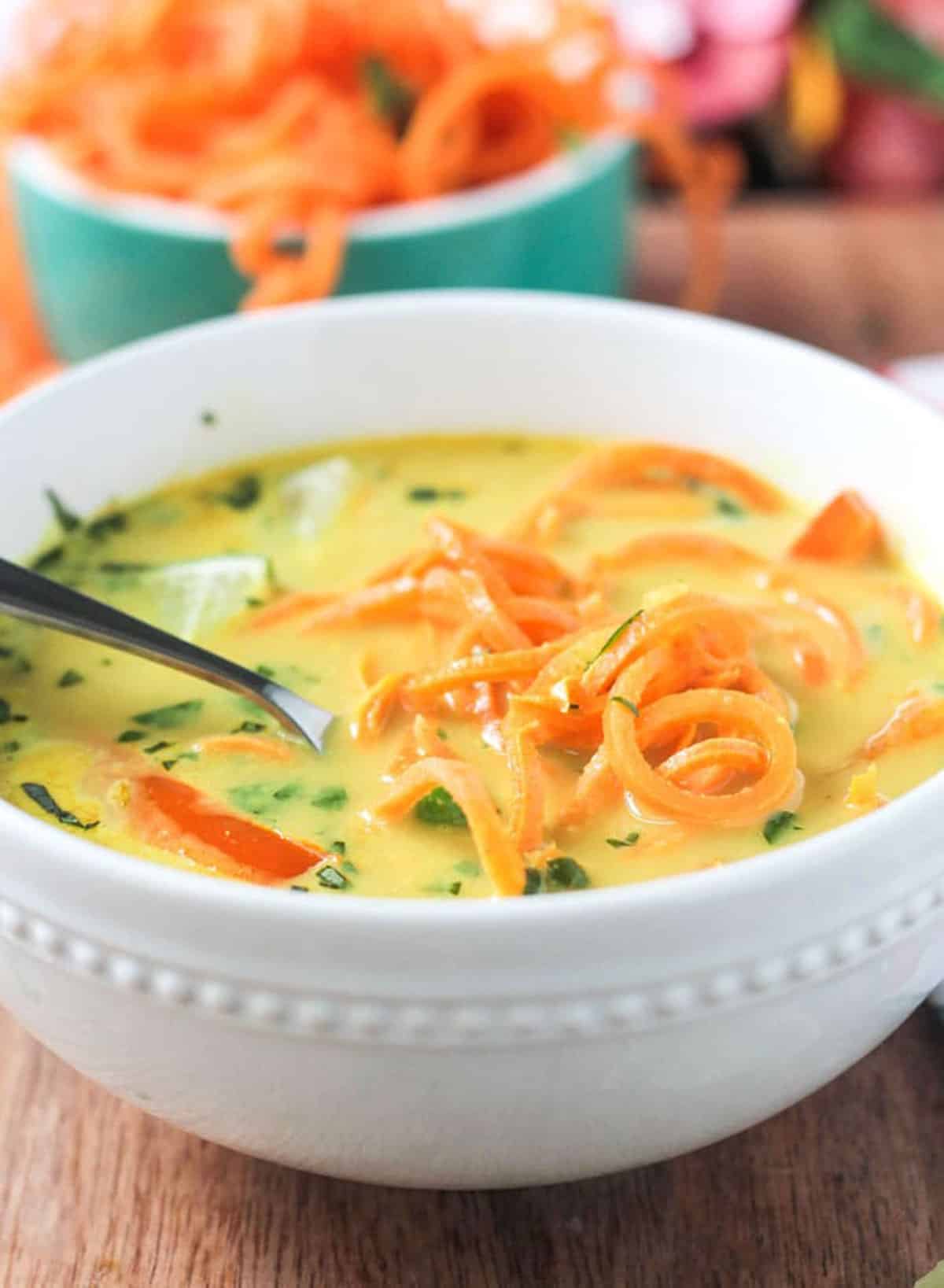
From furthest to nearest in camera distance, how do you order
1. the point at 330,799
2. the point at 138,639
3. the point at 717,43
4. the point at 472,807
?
1. the point at 717,43
2. the point at 138,639
3. the point at 330,799
4. the point at 472,807

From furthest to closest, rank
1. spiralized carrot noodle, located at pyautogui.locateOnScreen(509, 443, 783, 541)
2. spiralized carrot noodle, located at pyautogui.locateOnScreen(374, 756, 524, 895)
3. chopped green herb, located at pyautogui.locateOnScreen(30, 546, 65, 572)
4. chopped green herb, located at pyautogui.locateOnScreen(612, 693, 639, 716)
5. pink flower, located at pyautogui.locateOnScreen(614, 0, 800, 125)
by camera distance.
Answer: pink flower, located at pyautogui.locateOnScreen(614, 0, 800, 125) < spiralized carrot noodle, located at pyautogui.locateOnScreen(509, 443, 783, 541) < chopped green herb, located at pyautogui.locateOnScreen(30, 546, 65, 572) < chopped green herb, located at pyautogui.locateOnScreen(612, 693, 639, 716) < spiralized carrot noodle, located at pyautogui.locateOnScreen(374, 756, 524, 895)

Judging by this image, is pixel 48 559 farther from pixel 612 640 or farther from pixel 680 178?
pixel 680 178

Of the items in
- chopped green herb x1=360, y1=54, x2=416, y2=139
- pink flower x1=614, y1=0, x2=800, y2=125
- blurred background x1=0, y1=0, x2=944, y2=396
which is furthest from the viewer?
pink flower x1=614, y1=0, x2=800, y2=125

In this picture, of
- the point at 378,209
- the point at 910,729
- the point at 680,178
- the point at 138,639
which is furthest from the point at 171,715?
the point at 680,178

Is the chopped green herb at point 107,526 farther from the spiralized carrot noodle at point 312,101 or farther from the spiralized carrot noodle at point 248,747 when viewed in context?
the spiralized carrot noodle at point 312,101

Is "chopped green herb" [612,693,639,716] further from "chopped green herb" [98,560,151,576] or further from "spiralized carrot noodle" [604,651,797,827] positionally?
"chopped green herb" [98,560,151,576]

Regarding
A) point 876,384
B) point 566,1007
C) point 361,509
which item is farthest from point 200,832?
point 876,384

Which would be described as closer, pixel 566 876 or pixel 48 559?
pixel 566 876

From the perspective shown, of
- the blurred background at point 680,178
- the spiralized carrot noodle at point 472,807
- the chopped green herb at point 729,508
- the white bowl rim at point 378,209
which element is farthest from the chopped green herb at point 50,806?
the white bowl rim at point 378,209

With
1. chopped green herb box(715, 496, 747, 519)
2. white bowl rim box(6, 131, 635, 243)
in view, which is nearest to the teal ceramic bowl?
white bowl rim box(6, 131, 635, 243)
